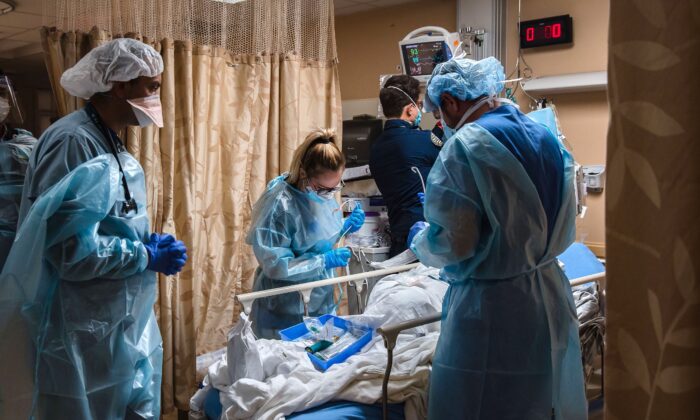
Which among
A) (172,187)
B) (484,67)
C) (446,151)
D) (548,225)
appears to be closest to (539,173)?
(548,225)

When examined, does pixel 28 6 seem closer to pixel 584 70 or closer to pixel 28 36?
pixel 28 36

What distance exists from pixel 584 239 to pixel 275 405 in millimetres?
2879

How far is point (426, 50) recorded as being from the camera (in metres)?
4.18

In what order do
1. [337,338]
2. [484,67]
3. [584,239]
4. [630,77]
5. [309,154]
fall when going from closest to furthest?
[630,77] → [484,67] → [337,338] → [309,154] → [584,239]

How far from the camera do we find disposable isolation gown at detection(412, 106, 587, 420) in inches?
69.9

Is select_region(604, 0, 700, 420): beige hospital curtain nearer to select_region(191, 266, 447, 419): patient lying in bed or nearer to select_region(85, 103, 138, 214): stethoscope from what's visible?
select_region(191, 266, 447, 419): patient lying in bed

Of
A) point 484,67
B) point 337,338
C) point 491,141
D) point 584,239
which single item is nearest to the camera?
point 491,141

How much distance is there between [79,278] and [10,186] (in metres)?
1.05

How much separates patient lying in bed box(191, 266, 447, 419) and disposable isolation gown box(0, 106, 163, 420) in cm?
36

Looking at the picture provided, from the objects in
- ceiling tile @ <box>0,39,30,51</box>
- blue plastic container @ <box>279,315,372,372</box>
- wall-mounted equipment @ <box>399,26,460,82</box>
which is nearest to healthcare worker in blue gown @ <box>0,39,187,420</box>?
blue plastic container @ <box>279,315,372,372</box>

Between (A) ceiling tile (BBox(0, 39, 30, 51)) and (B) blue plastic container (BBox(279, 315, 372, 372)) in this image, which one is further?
(A) ceiling tile (BBox(0, 39, 30, 51))

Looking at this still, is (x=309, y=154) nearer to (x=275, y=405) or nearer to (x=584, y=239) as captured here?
(x=275, y=405)

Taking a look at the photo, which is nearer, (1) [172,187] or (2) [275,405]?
(2) [275,405]

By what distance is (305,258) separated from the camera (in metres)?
2.79
